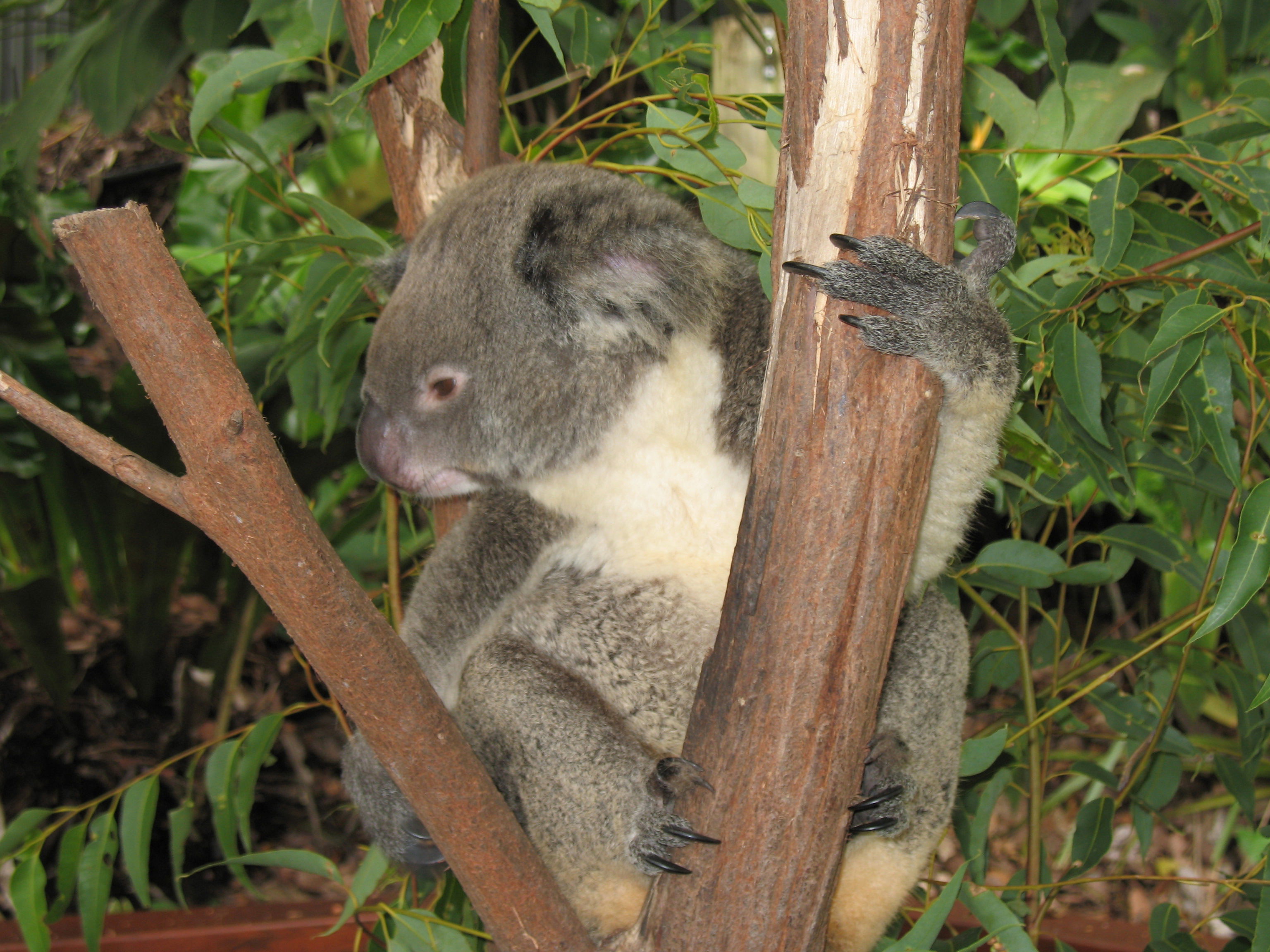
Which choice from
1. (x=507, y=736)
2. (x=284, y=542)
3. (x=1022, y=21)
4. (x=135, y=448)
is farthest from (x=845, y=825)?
(x=1022, y=21)

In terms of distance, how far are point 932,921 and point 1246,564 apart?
0.60 m

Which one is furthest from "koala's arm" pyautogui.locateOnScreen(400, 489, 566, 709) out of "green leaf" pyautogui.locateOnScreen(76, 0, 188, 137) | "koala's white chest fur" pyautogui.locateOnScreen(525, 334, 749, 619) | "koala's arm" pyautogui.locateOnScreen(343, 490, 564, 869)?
"green leaf" pyautogui.locateOnScreen(76, 0, 188, 137)

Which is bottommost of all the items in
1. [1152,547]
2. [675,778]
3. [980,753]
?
[980,753]

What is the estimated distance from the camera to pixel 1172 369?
138 centimetres

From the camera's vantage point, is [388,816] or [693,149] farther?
[388,816]

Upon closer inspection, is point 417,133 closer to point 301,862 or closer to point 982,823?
point 301,862

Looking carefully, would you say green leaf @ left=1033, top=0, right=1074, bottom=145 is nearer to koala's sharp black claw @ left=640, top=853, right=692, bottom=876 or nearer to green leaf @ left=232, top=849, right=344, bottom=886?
koala's sharp black claw @ left=640, top=853, right=692, bottom=876

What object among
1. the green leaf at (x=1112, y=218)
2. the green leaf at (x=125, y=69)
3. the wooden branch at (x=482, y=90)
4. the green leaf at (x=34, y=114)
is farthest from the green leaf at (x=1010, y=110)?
the green leaf at (x=125, y=69)

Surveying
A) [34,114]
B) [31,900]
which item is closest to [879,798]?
[31,900]

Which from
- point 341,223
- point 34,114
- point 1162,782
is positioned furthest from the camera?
point 34,114

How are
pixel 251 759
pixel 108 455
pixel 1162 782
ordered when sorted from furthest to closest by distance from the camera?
pixel 1162 782
pixel 251 759
pixel 108 455

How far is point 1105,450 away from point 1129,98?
109 cm

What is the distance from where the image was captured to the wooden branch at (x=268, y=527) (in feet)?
3.10

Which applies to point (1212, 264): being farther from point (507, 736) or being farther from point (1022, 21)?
point (1022, 21)
